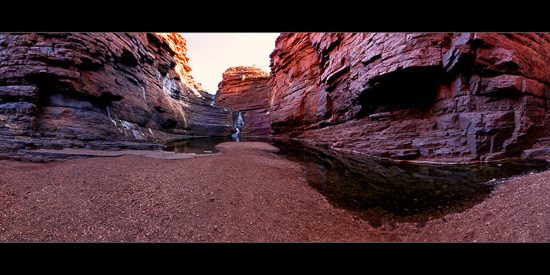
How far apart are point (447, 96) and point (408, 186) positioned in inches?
345

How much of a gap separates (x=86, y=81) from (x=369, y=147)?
73.1ft

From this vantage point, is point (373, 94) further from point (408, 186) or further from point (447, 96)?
point (408, 186)

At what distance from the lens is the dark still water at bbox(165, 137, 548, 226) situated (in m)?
4.38

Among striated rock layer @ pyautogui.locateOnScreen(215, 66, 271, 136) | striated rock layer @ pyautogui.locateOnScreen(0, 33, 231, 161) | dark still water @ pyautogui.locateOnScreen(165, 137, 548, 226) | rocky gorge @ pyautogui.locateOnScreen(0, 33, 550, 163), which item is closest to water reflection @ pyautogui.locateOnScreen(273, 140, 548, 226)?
dark still water @ pyautogui.locateOnScreen(165, 137, 548, 226)

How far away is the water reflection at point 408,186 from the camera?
4.39 metres

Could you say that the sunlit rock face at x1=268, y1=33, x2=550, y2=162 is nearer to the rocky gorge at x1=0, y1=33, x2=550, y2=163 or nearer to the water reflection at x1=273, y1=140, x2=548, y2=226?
the rocky gorge at x1=0, y1=33, x2=550, y2=163

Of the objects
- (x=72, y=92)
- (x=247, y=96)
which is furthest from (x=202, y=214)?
(x=247, y=96)

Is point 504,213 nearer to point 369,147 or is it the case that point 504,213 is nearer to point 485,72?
point 369,147

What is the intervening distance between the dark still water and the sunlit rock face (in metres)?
1.76

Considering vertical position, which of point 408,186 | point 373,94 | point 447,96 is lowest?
point 408,186

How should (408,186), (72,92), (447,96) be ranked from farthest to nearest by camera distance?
(72,92) → (447,96) → (408,186)

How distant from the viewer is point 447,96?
1057 cm
